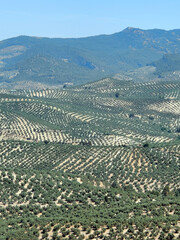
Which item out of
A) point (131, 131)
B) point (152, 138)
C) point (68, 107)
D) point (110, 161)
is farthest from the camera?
point (68, 107)

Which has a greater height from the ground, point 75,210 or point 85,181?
point 75,210

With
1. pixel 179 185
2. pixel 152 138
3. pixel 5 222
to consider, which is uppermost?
pixel 5 222

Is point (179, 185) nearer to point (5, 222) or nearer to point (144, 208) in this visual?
point (144, 208)

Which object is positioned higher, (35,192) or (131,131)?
(35,192)

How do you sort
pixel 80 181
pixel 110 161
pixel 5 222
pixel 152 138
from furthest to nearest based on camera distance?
pixel 152 138 < pixel 110 161 < pixel 80 181 < pixel 5 222

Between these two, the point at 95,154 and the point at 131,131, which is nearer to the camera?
the point at 95,154

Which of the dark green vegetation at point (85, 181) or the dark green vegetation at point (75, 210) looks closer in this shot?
the dark green vegetation at point (75, 210)

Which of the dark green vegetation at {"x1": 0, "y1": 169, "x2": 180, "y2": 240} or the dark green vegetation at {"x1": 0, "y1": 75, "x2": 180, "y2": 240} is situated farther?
the dark green vegetation at {"x1": 0, "y1": 75, "x2": 180, "y2": 240}

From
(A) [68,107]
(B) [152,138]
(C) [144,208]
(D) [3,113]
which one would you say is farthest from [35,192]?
(A) [68,107]
